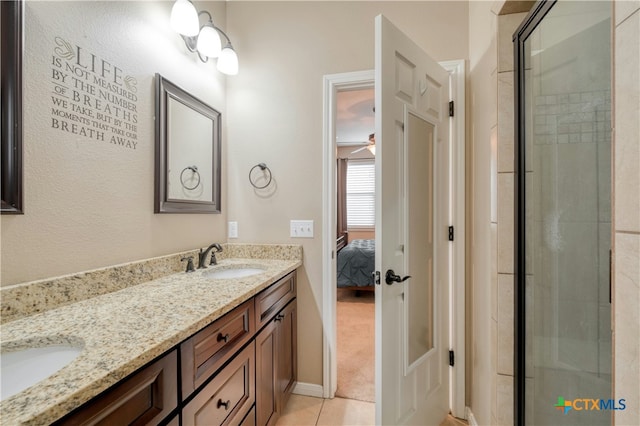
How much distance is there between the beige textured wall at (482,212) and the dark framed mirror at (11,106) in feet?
5.96

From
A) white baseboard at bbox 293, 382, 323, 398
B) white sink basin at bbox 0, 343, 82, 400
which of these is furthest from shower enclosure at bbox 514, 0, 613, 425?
white sink basin at bbox 0, 343, 82, 400

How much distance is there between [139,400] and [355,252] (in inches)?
130

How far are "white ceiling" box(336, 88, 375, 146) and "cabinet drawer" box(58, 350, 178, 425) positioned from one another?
8.31 feet

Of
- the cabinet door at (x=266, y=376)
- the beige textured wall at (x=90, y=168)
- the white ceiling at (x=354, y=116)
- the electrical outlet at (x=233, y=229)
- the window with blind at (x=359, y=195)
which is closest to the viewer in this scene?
the beige textured wall at (x=90, y=168)

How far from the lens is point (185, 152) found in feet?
5.40

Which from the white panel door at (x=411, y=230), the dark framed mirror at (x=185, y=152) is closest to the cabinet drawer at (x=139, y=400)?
the white panel door at (x=411, y=230)

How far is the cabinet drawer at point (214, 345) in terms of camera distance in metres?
0.83

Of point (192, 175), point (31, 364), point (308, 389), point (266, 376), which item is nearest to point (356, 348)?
point (308, 389)

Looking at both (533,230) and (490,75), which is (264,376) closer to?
(533,230)

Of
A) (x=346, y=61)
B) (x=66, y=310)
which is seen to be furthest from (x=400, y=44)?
(x=66, y=310)

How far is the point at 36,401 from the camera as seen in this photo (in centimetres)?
49

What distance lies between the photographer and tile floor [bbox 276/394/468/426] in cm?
163

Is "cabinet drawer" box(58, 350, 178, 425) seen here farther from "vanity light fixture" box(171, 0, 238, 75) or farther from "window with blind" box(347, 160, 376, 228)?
"window with blind" box(347, 160, 376, 228)

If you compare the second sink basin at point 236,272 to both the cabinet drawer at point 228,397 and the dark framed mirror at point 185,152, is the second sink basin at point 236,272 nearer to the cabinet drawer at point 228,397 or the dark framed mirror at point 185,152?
the dark framed mirror at point 185,152
